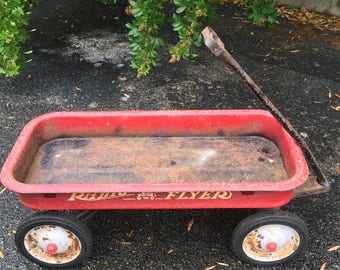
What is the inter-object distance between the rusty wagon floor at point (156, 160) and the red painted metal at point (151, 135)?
1.9 inches

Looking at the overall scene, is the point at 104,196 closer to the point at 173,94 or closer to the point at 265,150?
the point at 265,150

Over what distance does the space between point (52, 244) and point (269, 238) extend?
1239 mm

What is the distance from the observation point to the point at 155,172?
2564 mm

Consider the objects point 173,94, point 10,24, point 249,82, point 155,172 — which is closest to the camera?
point 249,82

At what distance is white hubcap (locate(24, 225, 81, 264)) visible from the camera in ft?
7.73

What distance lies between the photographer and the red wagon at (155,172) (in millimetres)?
2158

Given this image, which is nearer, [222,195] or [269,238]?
[222,195]

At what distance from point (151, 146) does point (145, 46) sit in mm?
1075

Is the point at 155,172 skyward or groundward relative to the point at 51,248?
skyward

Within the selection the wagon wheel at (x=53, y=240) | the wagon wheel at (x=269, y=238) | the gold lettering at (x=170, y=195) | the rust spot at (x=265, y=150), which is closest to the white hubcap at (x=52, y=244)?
the wagon wheel at (x=53, y=240)

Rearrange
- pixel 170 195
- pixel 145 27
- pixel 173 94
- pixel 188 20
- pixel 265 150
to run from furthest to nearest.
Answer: pixel 173 94, pixel 145 27, pixel 188 20, pixel 265 150, pixel 170 195

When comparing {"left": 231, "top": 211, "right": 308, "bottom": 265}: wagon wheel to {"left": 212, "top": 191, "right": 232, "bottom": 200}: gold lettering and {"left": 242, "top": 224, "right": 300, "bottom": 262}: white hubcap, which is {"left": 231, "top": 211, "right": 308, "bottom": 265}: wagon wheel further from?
{"left": 212, "top": 191, "right": 232, "bottom": 200}: gold lettering

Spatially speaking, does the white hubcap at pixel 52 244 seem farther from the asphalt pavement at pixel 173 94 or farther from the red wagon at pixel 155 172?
the asphalt pavement at pixel 173 94

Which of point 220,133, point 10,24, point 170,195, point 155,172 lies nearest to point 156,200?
point 170,195
